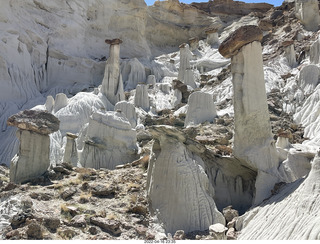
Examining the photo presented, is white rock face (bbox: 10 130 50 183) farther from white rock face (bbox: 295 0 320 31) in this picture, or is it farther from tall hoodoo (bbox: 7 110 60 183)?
white rock face (bbox: 295 0 320 31)

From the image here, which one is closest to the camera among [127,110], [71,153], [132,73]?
[71,153]

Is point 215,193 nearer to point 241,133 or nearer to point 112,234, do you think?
point 241,133

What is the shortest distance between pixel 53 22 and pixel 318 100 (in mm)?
32982

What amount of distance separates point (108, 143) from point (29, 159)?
645 centimetres

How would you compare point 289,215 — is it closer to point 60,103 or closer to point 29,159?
point 29,159

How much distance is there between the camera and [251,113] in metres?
13.0

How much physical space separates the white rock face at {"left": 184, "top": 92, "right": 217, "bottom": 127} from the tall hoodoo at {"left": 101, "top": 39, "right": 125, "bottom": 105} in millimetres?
11512

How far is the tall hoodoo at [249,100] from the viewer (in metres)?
12.7

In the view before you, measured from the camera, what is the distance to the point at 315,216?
855 cm

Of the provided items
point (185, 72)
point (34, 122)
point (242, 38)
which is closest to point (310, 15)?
point (185, 72)

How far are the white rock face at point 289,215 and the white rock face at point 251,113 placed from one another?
1.69 metres

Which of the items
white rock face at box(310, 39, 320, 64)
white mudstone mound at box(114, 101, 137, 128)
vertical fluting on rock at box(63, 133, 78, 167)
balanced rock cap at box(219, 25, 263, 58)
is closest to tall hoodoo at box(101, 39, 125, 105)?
white mudstone mound at box(114, 101, 137, 128)

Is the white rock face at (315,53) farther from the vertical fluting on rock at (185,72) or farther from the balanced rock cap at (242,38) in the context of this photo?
the balanced rock cap at (242,38)

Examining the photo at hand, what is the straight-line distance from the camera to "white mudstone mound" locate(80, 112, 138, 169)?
19875 millimetres
